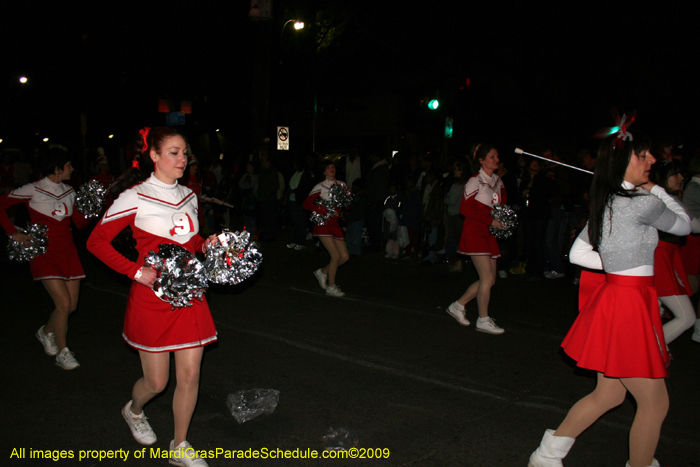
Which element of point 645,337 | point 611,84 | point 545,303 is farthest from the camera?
point 611,84

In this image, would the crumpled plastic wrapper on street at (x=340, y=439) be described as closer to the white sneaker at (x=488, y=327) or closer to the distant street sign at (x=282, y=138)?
the white sneaker at (x=488, y=327)

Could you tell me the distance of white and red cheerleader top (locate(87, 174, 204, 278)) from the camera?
329 centimetres

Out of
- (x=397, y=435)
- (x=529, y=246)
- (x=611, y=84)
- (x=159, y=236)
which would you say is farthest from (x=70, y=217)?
(x=611, y=84)

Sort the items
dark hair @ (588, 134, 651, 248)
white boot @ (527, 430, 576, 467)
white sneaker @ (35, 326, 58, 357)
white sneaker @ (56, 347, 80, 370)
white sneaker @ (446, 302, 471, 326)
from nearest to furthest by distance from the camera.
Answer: dark hair @ (588, 134, 651, 248), white boot @ (527, 430, 576, 467), white sneaker @ (56, 347, 80, 370), white sneaker @ (35, 326, 58, 357), white sneaker @ (446, 302, 471, 326)

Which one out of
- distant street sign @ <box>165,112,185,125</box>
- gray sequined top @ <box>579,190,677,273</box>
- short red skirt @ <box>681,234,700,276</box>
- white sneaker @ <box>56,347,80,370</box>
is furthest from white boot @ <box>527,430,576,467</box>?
distant street sign @ <box>165,112,185,125</box>

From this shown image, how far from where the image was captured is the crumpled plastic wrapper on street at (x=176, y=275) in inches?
123

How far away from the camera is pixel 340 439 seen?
150 inches

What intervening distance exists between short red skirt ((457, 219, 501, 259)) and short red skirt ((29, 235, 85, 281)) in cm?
383

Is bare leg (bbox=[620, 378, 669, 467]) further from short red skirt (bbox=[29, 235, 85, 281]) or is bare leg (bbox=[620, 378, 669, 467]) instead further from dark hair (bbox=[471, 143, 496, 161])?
short red skirt (bbox=[29, 235, 85, 281])

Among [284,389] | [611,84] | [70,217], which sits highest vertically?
[611,84]

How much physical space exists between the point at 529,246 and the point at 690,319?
492cm

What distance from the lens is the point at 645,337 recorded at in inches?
117

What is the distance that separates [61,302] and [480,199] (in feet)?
14.0

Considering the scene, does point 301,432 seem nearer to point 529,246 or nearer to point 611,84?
point 529,246
